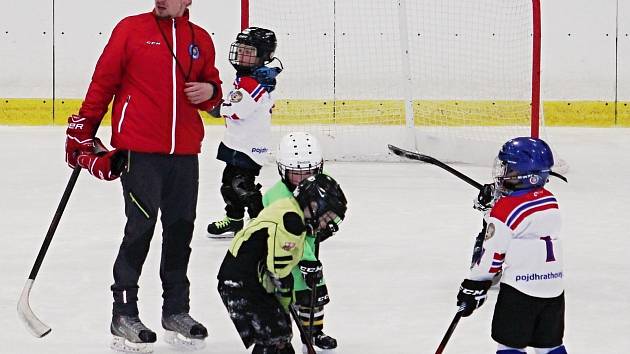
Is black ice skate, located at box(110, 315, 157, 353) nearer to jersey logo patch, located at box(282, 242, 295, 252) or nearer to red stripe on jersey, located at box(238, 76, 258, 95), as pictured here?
jersey logo patch, located at box(282, 242, 295, 252)

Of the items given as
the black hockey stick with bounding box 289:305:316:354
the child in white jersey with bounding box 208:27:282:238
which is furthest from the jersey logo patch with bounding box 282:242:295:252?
the child in white jersey with bounding box 208:27:282:238

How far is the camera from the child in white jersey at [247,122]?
18.4 ft

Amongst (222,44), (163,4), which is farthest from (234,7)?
(163,4)

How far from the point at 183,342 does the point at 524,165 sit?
131 cm

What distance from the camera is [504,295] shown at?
10.5 ft

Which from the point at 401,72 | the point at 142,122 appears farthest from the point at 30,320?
the point at 401,72

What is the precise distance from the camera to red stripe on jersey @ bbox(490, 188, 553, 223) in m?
3.10

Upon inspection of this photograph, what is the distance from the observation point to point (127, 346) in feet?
12.6

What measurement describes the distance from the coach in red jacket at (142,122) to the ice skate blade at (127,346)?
6cm

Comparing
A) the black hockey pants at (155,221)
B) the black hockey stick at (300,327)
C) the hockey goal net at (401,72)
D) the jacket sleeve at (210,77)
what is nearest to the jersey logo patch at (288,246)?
the black hockey stick at (300,327)

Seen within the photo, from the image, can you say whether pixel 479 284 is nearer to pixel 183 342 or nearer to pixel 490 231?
pixel 490 231

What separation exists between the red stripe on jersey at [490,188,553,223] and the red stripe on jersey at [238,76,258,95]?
2.67 metres

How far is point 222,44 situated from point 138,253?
6.70 metres

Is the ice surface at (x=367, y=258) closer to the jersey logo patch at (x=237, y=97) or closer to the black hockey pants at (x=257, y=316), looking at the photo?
the black hockey pants at (x=257, y=316)
